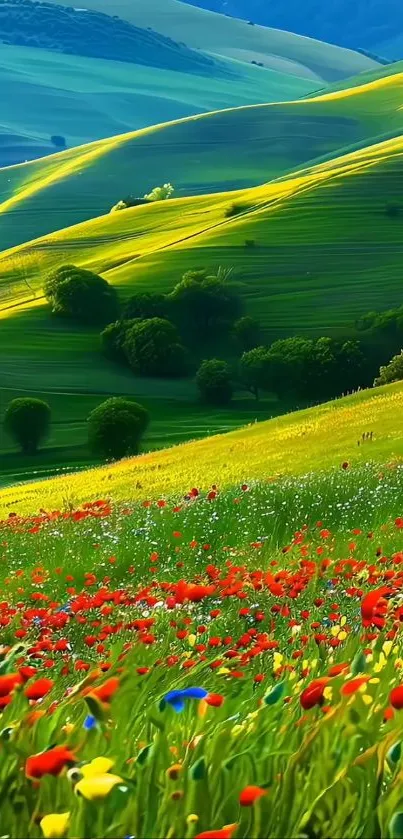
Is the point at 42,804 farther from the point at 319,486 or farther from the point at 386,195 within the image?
the point at 386,195

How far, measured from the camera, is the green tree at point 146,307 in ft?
416

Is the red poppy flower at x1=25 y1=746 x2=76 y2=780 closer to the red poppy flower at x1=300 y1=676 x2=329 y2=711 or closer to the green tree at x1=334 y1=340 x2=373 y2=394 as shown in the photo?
the red poppy flower at x1=300 y1=676 x2=329 y2=711

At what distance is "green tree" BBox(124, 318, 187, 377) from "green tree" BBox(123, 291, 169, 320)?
5.64m

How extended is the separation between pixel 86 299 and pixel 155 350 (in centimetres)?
1539

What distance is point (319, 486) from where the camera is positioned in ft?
55.7

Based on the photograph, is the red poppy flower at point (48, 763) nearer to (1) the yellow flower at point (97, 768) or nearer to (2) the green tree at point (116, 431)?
(1) the yellow flower at point (97, 768)

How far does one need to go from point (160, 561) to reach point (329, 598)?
432cm

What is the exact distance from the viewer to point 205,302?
12500 cm

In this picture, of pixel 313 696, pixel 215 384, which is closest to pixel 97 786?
pixel 313 696

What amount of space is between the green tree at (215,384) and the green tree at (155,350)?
691 centimetres

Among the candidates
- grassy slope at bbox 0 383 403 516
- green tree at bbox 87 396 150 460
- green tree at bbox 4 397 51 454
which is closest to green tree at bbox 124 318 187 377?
green tree at bbox 4 397 51 454

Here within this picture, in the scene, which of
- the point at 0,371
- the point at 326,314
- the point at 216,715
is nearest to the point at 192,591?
the point at 216,715

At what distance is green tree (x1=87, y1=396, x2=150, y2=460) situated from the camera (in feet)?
291

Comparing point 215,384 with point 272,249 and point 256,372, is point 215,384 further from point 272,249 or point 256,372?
point 272,249
